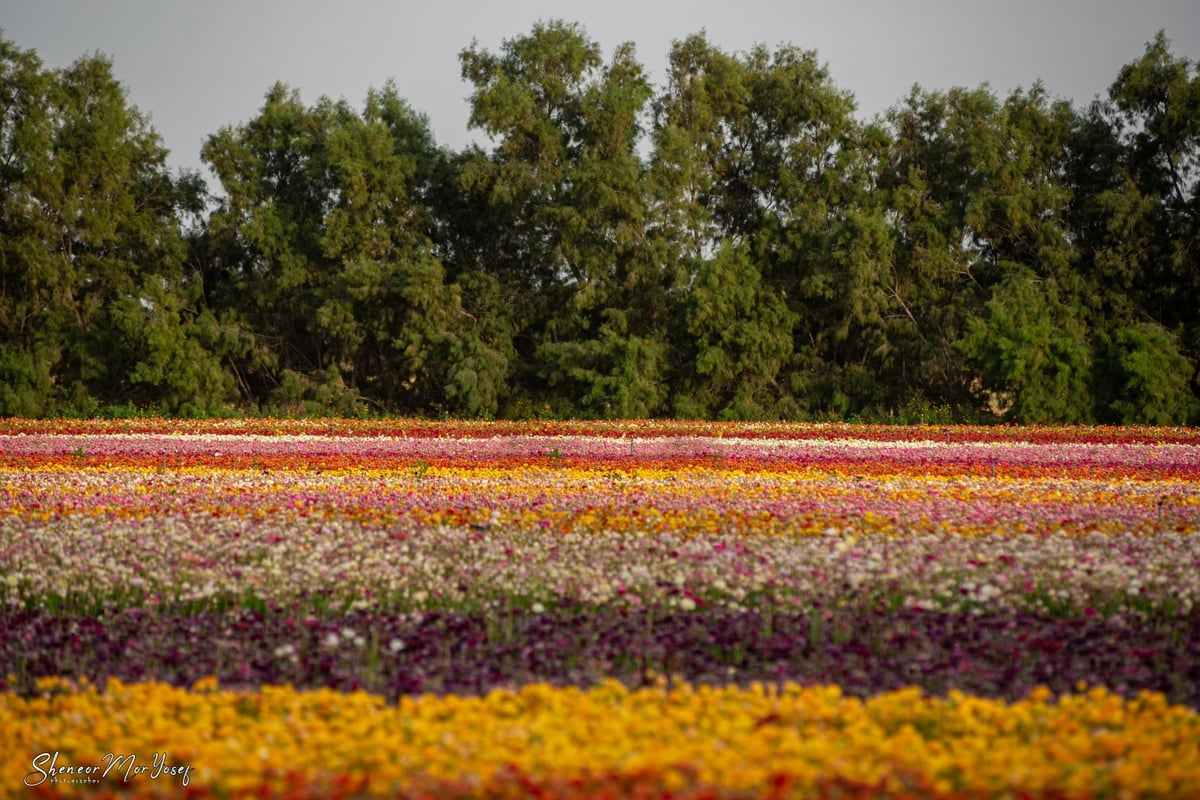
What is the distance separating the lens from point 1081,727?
4785mm

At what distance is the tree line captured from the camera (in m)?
36.9

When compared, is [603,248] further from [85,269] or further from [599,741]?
[599,741]

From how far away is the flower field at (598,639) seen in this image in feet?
14.1

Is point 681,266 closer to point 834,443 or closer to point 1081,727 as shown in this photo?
point 834,443

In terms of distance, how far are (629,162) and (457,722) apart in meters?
34.3

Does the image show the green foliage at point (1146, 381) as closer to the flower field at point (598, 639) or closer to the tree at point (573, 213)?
the tree at point (573, 213)

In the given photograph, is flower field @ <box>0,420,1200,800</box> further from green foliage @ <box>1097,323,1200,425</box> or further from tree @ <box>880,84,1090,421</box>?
tree @ <box>880,84,1090,421</box>

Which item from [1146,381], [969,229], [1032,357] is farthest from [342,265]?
[1146,381]

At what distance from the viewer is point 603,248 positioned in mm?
38812

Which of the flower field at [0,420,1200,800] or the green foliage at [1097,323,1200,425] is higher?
the green foliage at [1097,323,1200,425]

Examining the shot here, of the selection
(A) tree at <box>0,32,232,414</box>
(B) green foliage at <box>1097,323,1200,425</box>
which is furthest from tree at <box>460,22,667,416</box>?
(B) green foliage at <box>1097,323,1200,425</box>

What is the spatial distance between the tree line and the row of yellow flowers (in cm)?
Result: 3048

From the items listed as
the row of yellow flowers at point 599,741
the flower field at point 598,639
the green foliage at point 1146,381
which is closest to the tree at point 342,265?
the green foliage at point 1146,381

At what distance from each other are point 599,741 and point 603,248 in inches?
1368
